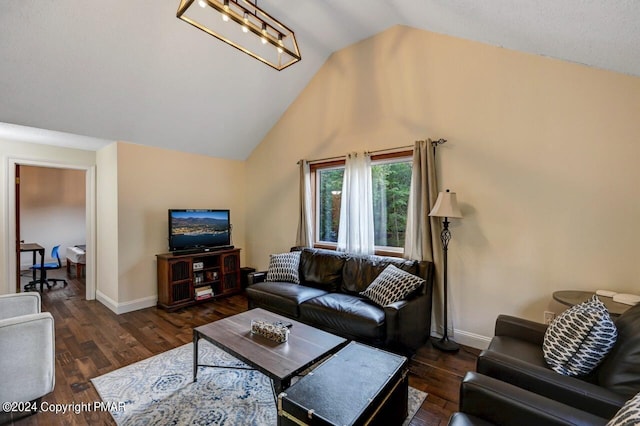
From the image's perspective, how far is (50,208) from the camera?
6.78 m

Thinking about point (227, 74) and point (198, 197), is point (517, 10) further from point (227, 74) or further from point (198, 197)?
point (198, 197)

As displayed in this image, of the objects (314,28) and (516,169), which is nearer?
(516,169)

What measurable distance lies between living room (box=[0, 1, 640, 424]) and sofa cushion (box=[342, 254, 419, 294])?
0.57m

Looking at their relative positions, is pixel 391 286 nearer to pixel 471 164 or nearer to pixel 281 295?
pixel 281 295

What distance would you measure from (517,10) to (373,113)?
1.87m

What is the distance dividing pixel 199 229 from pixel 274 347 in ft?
9.77

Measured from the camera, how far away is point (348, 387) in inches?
59.5

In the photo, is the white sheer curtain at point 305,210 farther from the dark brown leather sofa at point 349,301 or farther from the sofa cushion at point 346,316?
the sofa cushion at point 346,316

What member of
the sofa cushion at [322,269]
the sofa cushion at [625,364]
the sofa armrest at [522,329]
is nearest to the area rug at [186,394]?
the sofa armrest at [522,329]

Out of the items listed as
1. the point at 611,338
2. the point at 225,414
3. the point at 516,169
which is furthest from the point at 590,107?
the point at 225,414

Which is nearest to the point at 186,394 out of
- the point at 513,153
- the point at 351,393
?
the point at 351,393

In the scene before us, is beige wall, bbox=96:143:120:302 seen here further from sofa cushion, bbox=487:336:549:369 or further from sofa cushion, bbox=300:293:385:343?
sofa cushion, bbox=487:336:549:369

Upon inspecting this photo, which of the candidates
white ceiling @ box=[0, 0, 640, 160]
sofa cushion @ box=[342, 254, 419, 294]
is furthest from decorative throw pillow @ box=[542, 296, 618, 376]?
white ceiling @ box=[0, 0, 640, 160]

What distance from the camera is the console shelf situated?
156 inches
